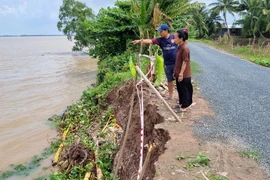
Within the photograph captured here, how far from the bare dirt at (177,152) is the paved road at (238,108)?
0.92ft

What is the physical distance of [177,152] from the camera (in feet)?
13.7

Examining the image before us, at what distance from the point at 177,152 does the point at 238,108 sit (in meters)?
2.77

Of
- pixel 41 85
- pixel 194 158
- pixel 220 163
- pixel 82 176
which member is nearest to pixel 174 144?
pixel 194 158

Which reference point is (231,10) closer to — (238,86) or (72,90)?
(72,90)

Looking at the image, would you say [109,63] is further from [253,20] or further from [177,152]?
[253,20]

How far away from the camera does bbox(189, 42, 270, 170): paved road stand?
15.5ft

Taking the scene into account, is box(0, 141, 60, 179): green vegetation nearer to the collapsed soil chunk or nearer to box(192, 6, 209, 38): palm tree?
the collapsed soil chunk

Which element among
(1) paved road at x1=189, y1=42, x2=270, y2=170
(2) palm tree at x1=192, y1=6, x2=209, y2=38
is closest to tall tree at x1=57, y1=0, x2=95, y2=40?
(2) palm tree at x1=192, y1=6, x2=209, y2=38

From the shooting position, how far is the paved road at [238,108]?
186 inches

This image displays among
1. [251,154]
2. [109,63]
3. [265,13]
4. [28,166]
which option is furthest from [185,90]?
[265,13]

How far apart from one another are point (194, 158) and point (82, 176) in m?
2.26

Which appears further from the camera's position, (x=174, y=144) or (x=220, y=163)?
(x=174, y=144)

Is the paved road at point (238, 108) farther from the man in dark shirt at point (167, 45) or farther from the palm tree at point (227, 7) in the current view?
the palm tree at point (227, 7)

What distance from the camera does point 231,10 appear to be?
41656 millimetres
